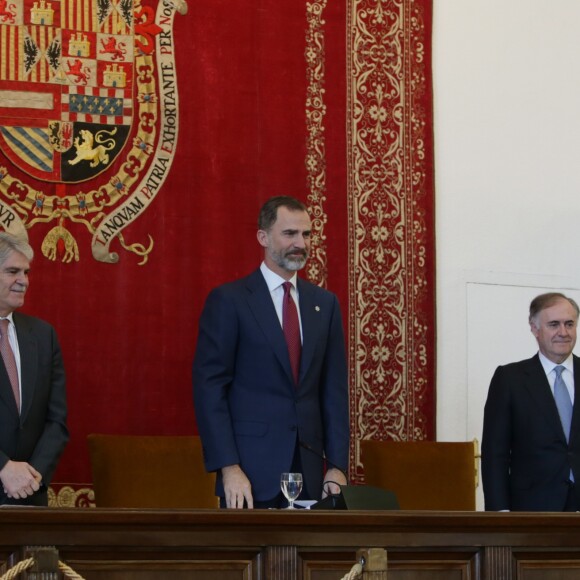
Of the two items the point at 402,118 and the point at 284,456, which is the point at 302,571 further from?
the point at 402,118

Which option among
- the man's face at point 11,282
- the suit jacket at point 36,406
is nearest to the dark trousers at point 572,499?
the suit jacket at point 36,406

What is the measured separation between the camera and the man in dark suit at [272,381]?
4.77m

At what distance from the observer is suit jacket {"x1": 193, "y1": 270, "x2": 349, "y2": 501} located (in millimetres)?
4777

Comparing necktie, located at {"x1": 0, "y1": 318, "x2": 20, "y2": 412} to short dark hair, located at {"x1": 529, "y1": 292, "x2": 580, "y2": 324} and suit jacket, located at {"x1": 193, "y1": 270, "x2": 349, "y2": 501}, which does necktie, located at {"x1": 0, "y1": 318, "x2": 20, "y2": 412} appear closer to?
suit jacket, located at {"x1": 193, "y1": 270, "x2": 349, "y2": 501}

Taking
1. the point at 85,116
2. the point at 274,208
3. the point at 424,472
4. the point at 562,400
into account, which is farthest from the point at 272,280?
the point at 85,116

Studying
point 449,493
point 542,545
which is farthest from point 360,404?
point 542,545

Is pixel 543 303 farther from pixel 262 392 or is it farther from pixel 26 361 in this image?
pixel 26 361

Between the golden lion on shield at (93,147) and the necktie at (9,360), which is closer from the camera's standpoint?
the necktie at (9,360)

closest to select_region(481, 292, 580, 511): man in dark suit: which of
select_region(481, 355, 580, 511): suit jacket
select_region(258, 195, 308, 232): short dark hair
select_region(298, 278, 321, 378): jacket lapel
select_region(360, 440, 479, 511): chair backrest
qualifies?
select_region(481, 355, 580, 511): suit jacket

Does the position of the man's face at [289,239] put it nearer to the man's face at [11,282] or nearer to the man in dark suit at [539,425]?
the man's face at [11,282]

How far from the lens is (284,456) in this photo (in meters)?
4.81

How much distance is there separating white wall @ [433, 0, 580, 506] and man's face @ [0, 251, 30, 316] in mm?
2687

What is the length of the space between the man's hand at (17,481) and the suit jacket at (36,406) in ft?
0.36

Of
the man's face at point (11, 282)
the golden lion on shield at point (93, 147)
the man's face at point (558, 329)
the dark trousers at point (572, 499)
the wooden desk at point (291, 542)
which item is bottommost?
the dark trousers at point (572, 499)
